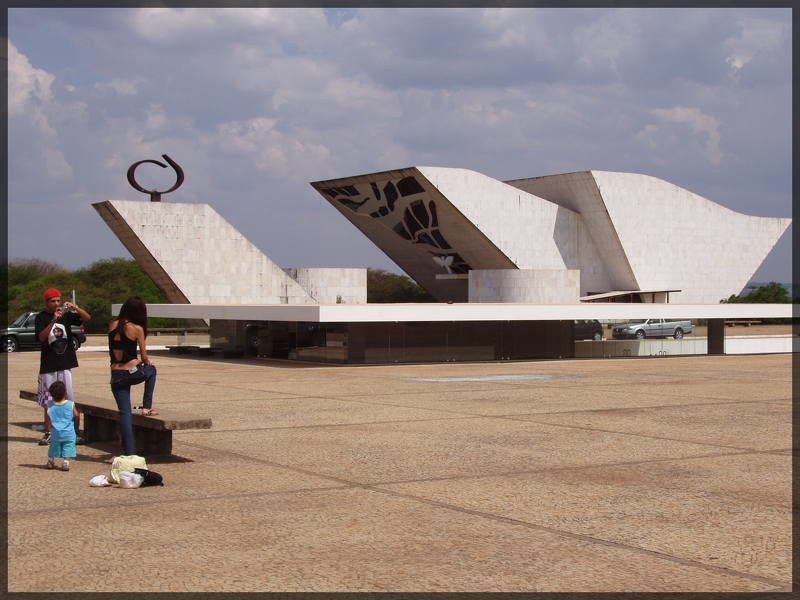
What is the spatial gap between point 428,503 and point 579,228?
4635 centimetres

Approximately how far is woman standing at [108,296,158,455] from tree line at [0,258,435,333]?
45.4 metres

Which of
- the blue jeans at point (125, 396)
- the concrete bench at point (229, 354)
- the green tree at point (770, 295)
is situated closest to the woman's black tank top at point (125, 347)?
the blue jeans at point (125, 396)

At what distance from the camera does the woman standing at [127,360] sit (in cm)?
889

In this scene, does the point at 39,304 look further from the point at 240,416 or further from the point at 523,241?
the point at 240,416

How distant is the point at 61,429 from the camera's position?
9008 millimetres

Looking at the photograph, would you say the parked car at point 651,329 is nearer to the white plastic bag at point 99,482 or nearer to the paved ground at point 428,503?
the paved ground at point 428,503

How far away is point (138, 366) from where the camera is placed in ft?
30.0

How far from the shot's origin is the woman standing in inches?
350

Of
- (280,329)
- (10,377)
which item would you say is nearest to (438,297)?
(280,329)

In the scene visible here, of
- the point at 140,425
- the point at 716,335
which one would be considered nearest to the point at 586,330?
the point at 716,335

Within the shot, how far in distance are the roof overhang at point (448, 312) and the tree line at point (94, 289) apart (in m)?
24.5

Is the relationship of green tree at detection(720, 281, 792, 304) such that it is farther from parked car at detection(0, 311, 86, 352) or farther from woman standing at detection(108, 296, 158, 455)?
woman standing at detection(108, 296, 158, 455)

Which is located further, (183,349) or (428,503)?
(183,349)

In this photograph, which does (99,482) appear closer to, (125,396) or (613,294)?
(125,396)
